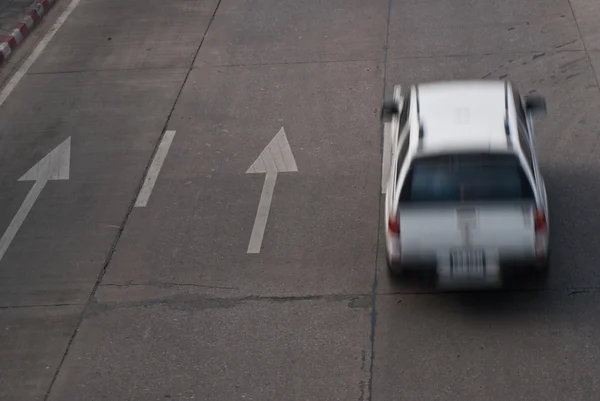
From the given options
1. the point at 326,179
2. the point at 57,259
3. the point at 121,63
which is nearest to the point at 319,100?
the point at 326,179

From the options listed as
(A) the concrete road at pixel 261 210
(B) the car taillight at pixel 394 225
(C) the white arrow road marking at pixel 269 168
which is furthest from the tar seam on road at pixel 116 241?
(B) the car taillight at pixel 394 225

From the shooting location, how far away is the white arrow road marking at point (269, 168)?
482 inches

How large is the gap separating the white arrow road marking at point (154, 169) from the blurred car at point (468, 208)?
410 centimetres

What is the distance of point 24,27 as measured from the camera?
18672 millimetres

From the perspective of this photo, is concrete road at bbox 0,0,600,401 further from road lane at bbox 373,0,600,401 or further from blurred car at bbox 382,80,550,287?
blurred car at bbox 382,80,550,287

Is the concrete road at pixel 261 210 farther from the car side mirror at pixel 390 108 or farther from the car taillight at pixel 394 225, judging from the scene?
the car side mirror at pixel 390 108

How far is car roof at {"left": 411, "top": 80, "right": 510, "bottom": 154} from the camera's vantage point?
32.9ft

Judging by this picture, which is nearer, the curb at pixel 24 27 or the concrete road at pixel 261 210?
the concrete road at pixel 261 210

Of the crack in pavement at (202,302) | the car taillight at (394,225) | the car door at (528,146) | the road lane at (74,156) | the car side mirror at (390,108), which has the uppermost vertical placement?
the car door at (528,146)

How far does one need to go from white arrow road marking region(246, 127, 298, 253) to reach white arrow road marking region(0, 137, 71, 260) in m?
2.68

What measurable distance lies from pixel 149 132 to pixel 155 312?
14.2 ft

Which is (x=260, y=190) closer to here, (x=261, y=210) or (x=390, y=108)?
(x=261, y=210)

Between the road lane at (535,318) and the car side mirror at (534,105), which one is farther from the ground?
the car side mirror at (534,105)

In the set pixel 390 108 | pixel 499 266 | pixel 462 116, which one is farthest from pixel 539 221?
pixel 390 108
